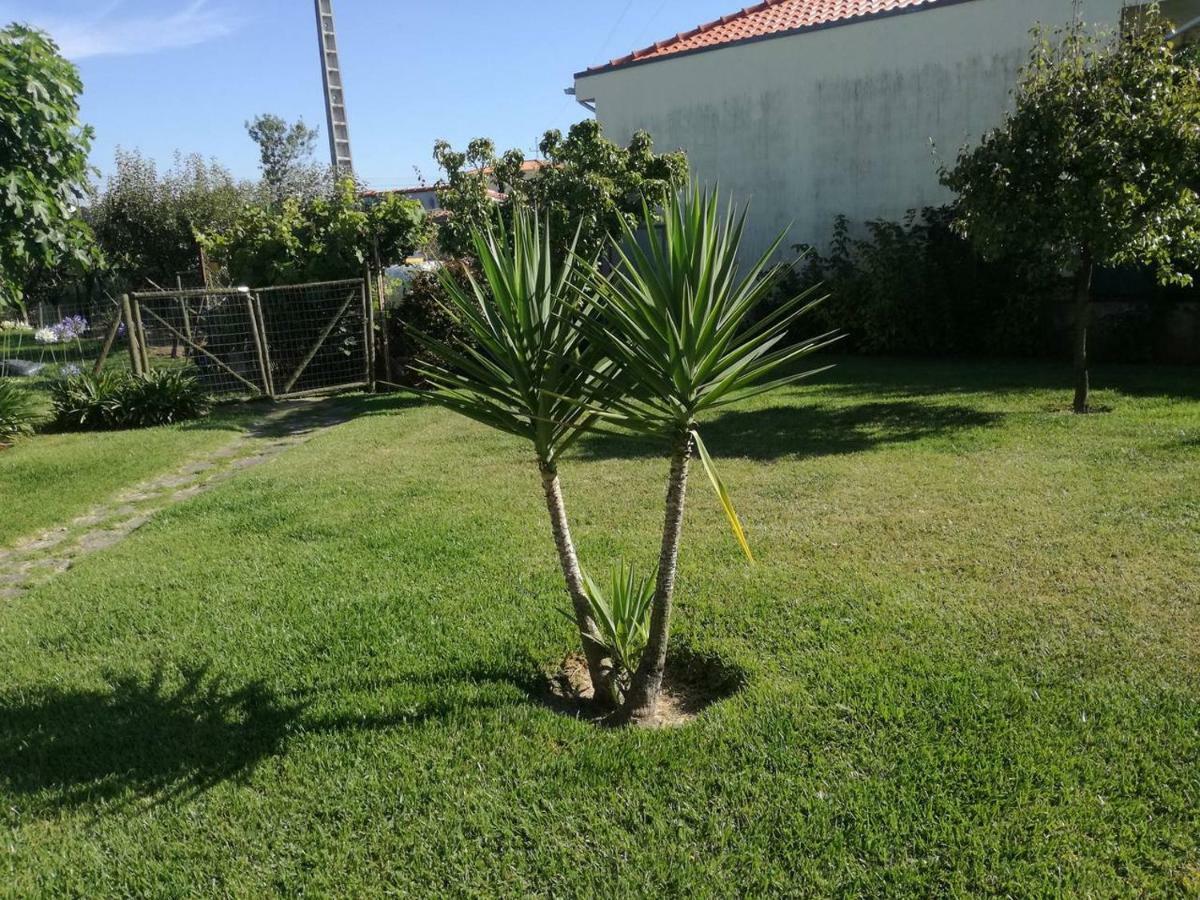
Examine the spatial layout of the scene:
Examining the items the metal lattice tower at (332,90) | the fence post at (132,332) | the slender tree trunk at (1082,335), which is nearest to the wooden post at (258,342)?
the fence post at (132,332)

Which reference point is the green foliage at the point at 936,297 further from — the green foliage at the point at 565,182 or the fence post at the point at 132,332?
the fence post at the point at 132,332

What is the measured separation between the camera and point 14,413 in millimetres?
10391

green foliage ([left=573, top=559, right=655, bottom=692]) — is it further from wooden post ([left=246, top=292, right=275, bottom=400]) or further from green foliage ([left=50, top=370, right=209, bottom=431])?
wooden post ([left=246, top=292, right=275, bottom=400])

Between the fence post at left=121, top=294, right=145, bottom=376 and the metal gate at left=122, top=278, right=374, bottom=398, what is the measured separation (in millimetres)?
805

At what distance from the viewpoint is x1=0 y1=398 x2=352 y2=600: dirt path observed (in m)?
5.85

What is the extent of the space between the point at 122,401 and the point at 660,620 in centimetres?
993

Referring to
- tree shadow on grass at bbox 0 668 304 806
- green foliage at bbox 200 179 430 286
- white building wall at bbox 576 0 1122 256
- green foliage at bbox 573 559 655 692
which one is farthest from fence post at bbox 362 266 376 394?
green foliage at bbox 573 559 655 692

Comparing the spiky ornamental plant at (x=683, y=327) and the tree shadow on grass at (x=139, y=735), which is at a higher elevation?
the spiky ornamental plant at (x=683, y=327)

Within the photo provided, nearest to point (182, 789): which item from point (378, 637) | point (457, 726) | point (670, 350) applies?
point (457, 726)

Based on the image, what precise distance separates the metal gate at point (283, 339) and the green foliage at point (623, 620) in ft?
30.7

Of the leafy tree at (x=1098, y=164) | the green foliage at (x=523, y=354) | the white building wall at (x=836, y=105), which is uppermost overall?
the white building wall at (x=836, y=105)

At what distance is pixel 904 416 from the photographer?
29.8 feet

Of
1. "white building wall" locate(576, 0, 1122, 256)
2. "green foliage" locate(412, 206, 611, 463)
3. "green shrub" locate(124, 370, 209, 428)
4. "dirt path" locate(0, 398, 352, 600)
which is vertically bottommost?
"dirt path" locate(0, 398, 352, 600)

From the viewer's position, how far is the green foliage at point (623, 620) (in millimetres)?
3689
